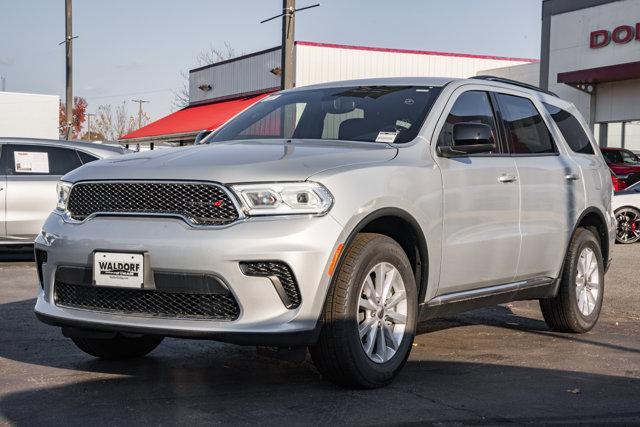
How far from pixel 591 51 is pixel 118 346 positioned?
24.5 meters

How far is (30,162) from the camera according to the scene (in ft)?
40.3

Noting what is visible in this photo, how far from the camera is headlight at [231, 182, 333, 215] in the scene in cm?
473

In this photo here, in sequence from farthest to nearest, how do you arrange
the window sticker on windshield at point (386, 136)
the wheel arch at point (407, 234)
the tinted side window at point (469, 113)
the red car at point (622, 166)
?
the red car at point (622, 166), the tinted side window at point (469, 113), the window sticker on windshield at point (386, 136), the wheel arch at point (407, 234)

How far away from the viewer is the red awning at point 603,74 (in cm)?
2602

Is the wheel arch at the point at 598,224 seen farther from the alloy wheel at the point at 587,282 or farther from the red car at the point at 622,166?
the red car at the point at 622,166

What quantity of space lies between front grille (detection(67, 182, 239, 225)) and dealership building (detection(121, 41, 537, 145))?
26150 mm

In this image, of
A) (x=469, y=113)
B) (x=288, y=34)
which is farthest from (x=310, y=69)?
(x=469, y=113)

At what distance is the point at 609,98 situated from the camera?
2806 cm

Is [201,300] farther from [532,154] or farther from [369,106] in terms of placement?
[532,154]

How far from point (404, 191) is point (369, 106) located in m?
0.94

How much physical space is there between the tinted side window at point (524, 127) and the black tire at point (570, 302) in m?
0.72

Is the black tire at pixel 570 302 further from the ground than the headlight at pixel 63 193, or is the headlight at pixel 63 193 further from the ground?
the headlight at pixel 63 193

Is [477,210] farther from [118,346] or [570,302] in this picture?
[118,346]

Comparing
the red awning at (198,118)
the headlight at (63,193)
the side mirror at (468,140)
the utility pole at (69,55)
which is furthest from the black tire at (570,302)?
the utility pole at (69,55)
